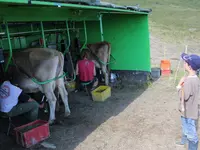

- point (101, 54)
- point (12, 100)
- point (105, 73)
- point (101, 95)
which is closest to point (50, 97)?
point (12, 100)

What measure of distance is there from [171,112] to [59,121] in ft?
9.49

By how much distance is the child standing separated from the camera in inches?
161

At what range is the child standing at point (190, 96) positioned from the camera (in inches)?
161

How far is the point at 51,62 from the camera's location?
247 inches

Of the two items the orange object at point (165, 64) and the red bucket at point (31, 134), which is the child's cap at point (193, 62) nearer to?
A: the red bucket at point (31, 134)

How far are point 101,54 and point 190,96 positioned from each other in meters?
5.62

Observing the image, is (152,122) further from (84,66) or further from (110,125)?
(84,66)

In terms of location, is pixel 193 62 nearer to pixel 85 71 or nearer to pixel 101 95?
pixel 101 95

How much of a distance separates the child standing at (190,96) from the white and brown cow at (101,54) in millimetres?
5353

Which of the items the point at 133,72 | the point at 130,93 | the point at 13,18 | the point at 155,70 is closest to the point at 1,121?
the point at 13,18

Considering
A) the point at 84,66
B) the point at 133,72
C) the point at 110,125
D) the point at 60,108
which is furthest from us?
the point at 133,72

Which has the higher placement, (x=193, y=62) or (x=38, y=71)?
(x=193, y=62)

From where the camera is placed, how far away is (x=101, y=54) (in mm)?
9492

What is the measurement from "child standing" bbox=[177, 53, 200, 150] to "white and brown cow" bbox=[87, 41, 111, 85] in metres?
5.35
